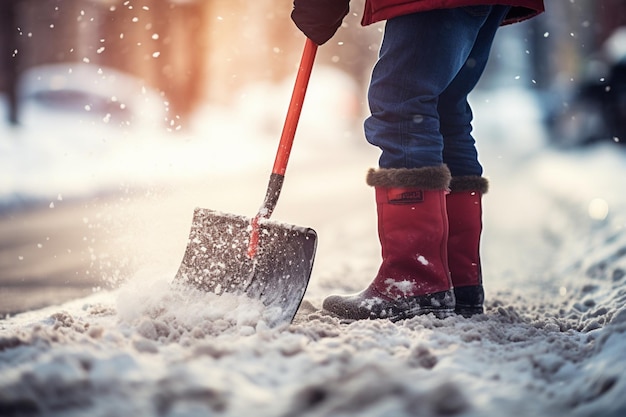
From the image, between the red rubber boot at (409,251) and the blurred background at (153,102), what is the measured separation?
36.8 inches

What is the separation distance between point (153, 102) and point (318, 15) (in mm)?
19241

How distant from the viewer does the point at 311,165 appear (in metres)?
15.7

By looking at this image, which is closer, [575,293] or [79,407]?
[79,407]

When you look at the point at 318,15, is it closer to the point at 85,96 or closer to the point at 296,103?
the point at 296,103

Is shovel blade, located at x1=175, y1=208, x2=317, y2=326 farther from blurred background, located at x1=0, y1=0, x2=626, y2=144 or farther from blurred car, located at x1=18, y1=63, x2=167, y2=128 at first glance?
blurred car, located at x1=18, y1=63, x2=167, y2=128

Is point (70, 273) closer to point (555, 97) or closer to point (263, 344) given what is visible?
point (263, 344)

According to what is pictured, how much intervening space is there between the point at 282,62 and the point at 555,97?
9178 mm

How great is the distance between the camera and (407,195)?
2355mm

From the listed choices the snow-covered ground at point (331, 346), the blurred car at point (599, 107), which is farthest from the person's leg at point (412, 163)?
the blurred car at point (599, 107)

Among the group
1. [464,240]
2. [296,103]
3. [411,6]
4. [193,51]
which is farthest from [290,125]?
[193,51]

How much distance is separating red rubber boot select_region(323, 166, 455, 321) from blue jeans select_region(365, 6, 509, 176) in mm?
63

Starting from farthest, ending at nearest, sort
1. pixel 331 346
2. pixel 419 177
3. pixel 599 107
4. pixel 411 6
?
pixel 599 107 → pixel 419 177 → pixel 411 6 → pixel 331 346

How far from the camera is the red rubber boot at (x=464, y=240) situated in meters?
2.64

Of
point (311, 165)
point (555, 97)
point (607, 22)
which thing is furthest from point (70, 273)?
point (607, 22)
